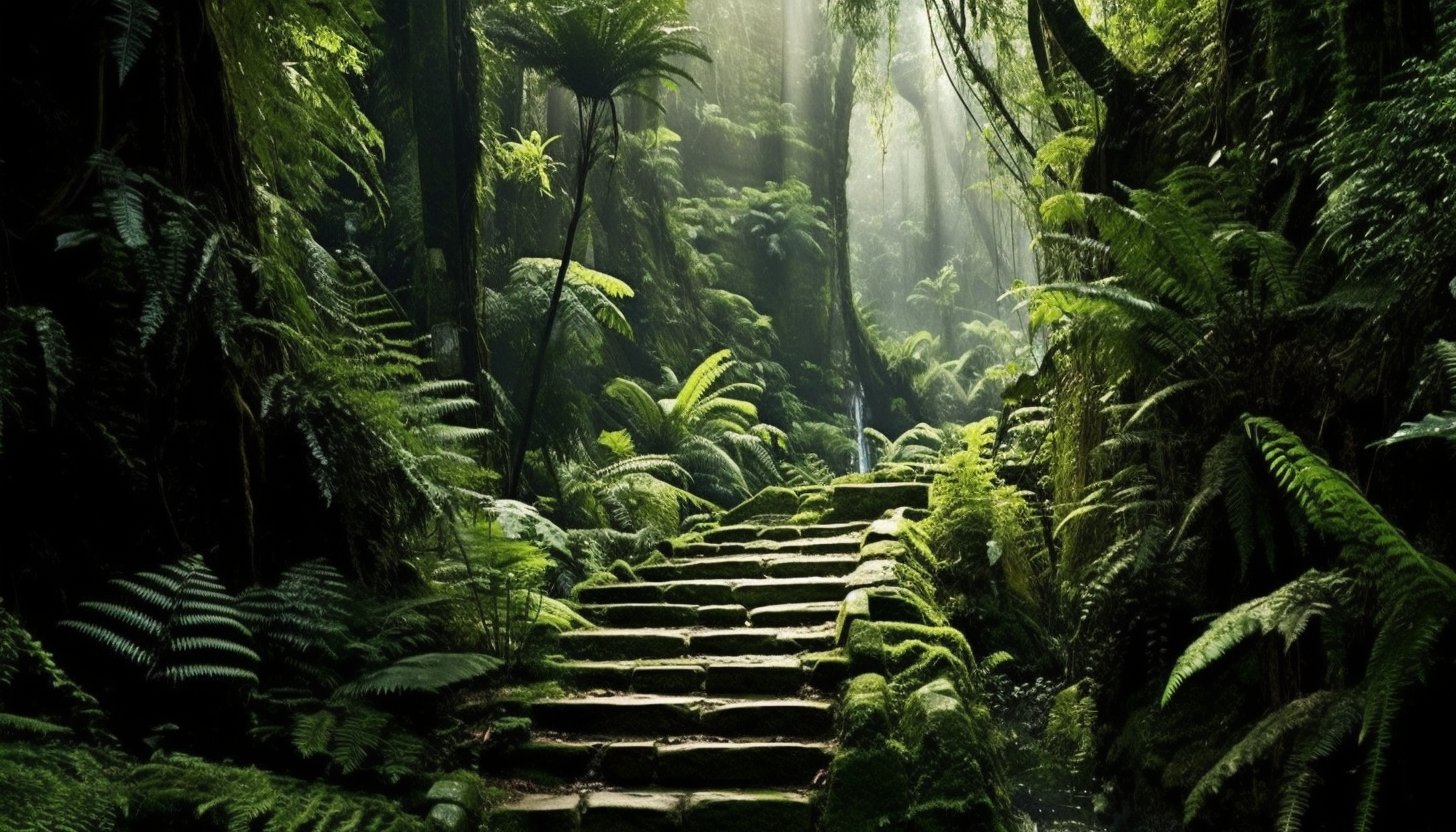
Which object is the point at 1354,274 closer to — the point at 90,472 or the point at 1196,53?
the point at 1196,53

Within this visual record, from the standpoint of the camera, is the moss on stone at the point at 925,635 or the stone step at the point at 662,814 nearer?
the stone step at the point at 662,814

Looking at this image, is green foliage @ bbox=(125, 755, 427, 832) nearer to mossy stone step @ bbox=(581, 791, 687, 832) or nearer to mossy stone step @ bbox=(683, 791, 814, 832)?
mossy stone step @ bbox=(581, 791, 687, 832)

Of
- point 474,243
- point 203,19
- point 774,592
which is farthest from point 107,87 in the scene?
point 774,592

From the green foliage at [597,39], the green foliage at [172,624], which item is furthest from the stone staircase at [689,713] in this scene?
the green foliage at [597,39]

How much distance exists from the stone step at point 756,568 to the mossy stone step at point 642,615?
2.17 feet

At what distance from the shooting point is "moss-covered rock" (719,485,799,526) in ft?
28.7

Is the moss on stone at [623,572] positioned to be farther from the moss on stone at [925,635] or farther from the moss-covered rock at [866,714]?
the moss-covered rock at [866,714]

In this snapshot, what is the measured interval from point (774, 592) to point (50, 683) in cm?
364

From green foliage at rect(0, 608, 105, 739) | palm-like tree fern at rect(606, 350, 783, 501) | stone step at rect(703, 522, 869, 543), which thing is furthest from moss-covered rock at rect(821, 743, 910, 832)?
palm-like tree fern at rect(606, 350, 783, 501)

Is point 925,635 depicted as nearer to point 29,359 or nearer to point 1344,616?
point 1344,616

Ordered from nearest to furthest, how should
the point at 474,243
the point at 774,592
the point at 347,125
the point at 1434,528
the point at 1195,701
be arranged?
the point at 1434,528 < the point at 1195,701 < the point at 347,125 < the point at 774,592 < the point at 474,243

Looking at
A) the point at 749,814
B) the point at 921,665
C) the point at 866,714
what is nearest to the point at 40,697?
the point at 749,814

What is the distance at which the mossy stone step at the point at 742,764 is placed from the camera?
3.54 m

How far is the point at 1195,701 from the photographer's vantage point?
393 centimetres
